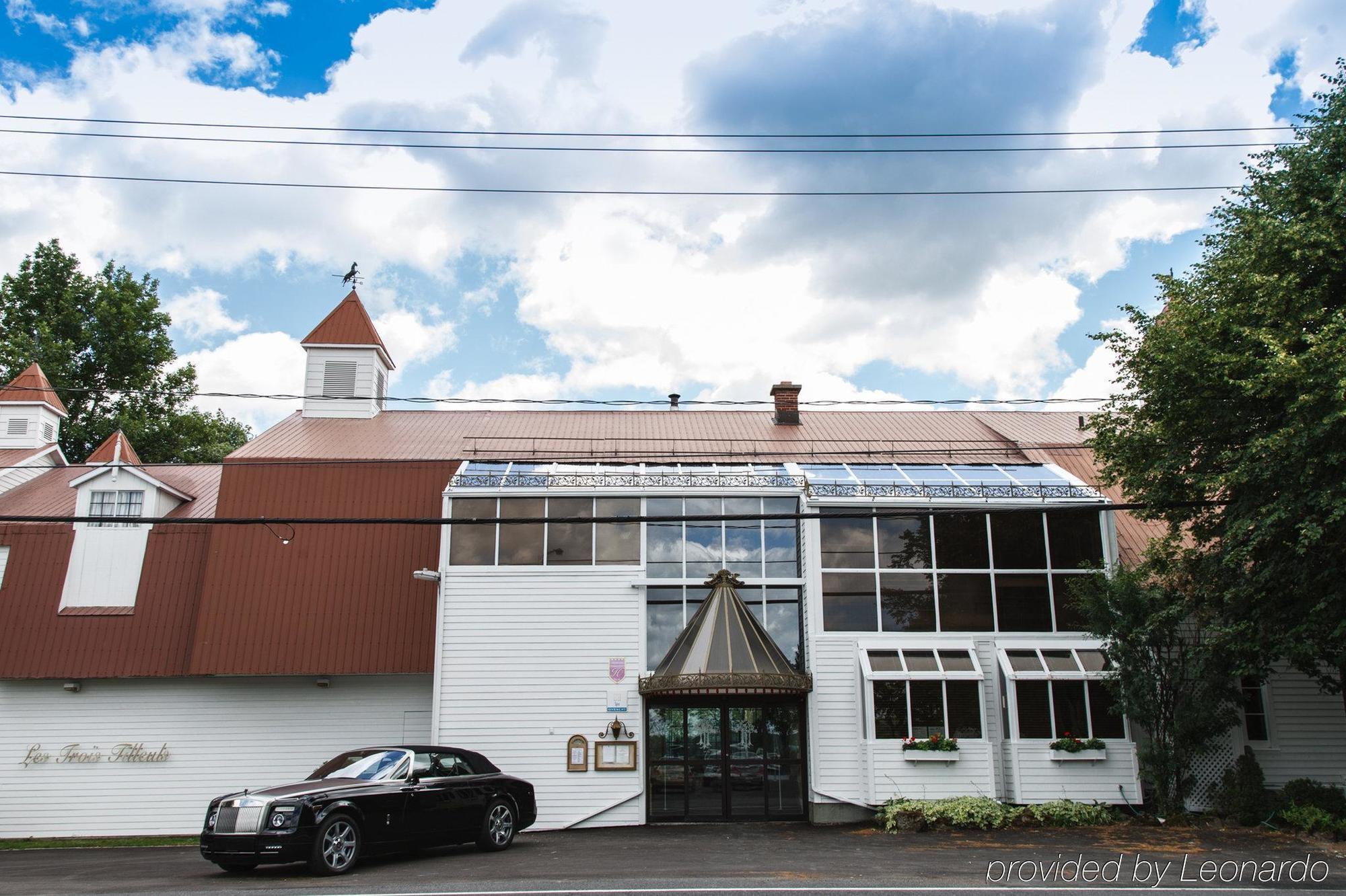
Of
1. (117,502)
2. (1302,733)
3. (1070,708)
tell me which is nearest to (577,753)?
(1070,708)

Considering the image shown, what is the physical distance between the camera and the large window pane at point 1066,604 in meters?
19.7

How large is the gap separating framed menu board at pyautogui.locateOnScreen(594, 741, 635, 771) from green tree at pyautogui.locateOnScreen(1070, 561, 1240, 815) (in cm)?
878

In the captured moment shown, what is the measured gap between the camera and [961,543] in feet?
66.0

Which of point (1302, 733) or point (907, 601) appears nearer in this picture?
point (1302, 733)

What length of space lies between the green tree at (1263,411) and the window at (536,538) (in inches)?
364

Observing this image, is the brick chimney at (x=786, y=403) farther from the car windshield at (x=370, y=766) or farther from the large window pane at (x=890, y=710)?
the car windshield at (x=370, y=766)

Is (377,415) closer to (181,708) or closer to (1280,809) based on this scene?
(181,708)

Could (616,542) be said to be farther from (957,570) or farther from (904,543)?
(957,570)

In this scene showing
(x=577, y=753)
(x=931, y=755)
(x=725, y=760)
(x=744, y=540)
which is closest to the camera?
(x=931, y=755)

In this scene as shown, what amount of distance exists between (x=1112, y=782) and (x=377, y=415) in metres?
20.8

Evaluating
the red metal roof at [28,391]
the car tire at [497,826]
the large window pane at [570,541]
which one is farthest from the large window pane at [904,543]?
the red metal roof at [28,391]

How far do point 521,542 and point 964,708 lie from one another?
896 centimetres

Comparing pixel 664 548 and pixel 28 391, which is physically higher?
pixel 28 391

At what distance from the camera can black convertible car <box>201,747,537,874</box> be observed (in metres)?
11.9
